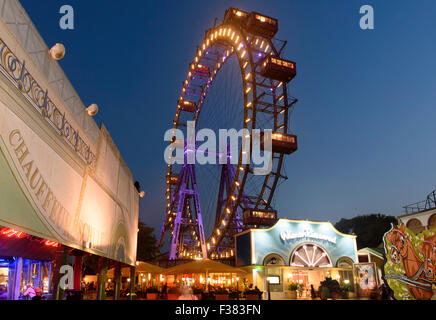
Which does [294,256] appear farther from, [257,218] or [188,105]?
[188,105]

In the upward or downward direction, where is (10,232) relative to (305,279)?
upward

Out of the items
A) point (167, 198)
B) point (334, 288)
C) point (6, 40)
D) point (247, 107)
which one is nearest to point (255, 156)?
point (247, 107)

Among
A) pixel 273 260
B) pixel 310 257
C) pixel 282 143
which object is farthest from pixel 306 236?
pixel 282 143

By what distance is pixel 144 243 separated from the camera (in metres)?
41.4

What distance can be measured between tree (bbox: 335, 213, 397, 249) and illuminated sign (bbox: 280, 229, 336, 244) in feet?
116

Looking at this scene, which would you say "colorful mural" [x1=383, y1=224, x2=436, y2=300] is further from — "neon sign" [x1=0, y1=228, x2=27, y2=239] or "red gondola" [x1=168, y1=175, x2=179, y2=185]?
"red gondola" [x1=168, y1=175, x2=179, y2=185]

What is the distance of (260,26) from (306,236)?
1821cm

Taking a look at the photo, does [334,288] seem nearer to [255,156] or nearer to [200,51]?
[255,156]

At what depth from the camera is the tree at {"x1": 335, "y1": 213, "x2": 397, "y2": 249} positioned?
187ft

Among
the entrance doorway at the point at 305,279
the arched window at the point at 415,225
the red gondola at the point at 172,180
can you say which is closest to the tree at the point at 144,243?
the red gondola at the point at 172,180

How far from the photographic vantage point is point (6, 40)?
5027mm

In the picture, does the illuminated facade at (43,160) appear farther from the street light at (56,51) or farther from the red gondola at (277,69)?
the red gondola at (277,69)

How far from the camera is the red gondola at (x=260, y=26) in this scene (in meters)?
29.8

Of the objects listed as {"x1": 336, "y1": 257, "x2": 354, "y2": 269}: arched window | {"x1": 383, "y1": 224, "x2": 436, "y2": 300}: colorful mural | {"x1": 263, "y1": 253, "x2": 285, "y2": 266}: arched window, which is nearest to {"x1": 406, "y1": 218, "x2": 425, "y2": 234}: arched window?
{"x1": 336, "y1": 257, "x2": 354, "y2": 269}: arched window
